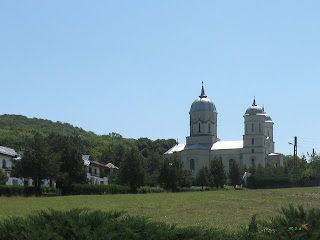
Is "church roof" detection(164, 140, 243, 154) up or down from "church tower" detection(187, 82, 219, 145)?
down

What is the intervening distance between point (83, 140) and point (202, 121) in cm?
4478

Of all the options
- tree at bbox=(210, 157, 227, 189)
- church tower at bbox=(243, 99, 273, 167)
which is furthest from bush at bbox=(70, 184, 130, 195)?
church tower at bbox=(243, 99, 273, 167)

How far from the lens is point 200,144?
99.9 meters

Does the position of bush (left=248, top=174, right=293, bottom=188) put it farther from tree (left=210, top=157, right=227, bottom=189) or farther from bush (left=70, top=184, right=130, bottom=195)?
bush (left=70, top=184, right=130, bottom=195)

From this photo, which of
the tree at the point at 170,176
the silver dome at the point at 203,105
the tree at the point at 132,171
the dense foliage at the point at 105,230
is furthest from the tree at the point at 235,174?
the dense foliage at the point at 105,230

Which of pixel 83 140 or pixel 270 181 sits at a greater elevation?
pixel 83 140

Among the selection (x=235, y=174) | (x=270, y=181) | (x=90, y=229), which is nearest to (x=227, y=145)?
(x=235, y=174)

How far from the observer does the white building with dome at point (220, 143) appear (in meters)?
96.2

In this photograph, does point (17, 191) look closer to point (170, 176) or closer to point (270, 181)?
point (170, 176)

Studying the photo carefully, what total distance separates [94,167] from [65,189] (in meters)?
29.4

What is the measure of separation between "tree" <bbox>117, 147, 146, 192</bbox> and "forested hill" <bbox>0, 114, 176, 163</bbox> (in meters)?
34.9

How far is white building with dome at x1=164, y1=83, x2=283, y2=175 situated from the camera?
9619 centimetres

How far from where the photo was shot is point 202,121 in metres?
99.0

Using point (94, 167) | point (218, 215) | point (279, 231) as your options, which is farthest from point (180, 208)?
point (94, 167)
